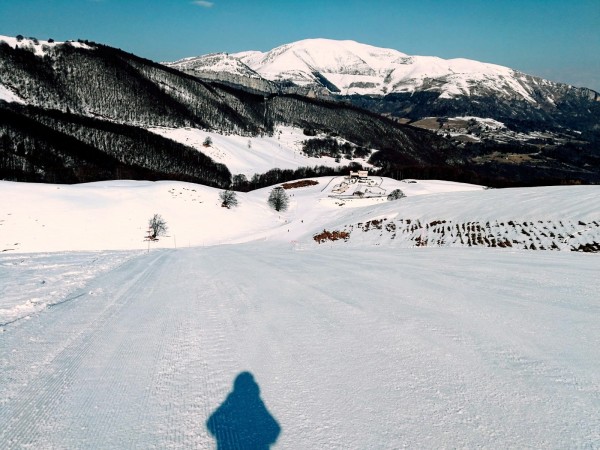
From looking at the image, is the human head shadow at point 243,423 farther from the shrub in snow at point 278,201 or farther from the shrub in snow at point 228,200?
the shrub in snow at point 278,201

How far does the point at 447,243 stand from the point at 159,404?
85.3 feet

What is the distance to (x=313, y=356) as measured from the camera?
530 centimetres

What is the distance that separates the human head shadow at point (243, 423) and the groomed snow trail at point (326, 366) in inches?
2.1

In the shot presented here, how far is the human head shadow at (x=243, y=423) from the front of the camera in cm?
365

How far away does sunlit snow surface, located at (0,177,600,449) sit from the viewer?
3.75m

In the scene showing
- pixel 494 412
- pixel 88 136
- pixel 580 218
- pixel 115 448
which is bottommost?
pixel 115 448

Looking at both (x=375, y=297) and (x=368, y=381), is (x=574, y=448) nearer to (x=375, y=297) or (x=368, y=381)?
(x=368, y=381)

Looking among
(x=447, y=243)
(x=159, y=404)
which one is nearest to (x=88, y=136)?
(x=447, y=243)

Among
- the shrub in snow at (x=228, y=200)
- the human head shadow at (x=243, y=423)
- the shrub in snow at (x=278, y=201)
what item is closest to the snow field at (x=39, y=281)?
the human head shadow at (x=243, y=423)

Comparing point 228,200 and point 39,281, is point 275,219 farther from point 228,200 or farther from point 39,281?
point 39,281

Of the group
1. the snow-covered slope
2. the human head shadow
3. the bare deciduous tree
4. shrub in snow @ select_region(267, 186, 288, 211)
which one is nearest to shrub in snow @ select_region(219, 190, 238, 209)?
the snow-covered slope

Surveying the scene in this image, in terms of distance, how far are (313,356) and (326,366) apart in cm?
36

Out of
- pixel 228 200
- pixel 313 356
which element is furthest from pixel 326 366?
pixel 228 200

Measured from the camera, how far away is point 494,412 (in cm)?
386
